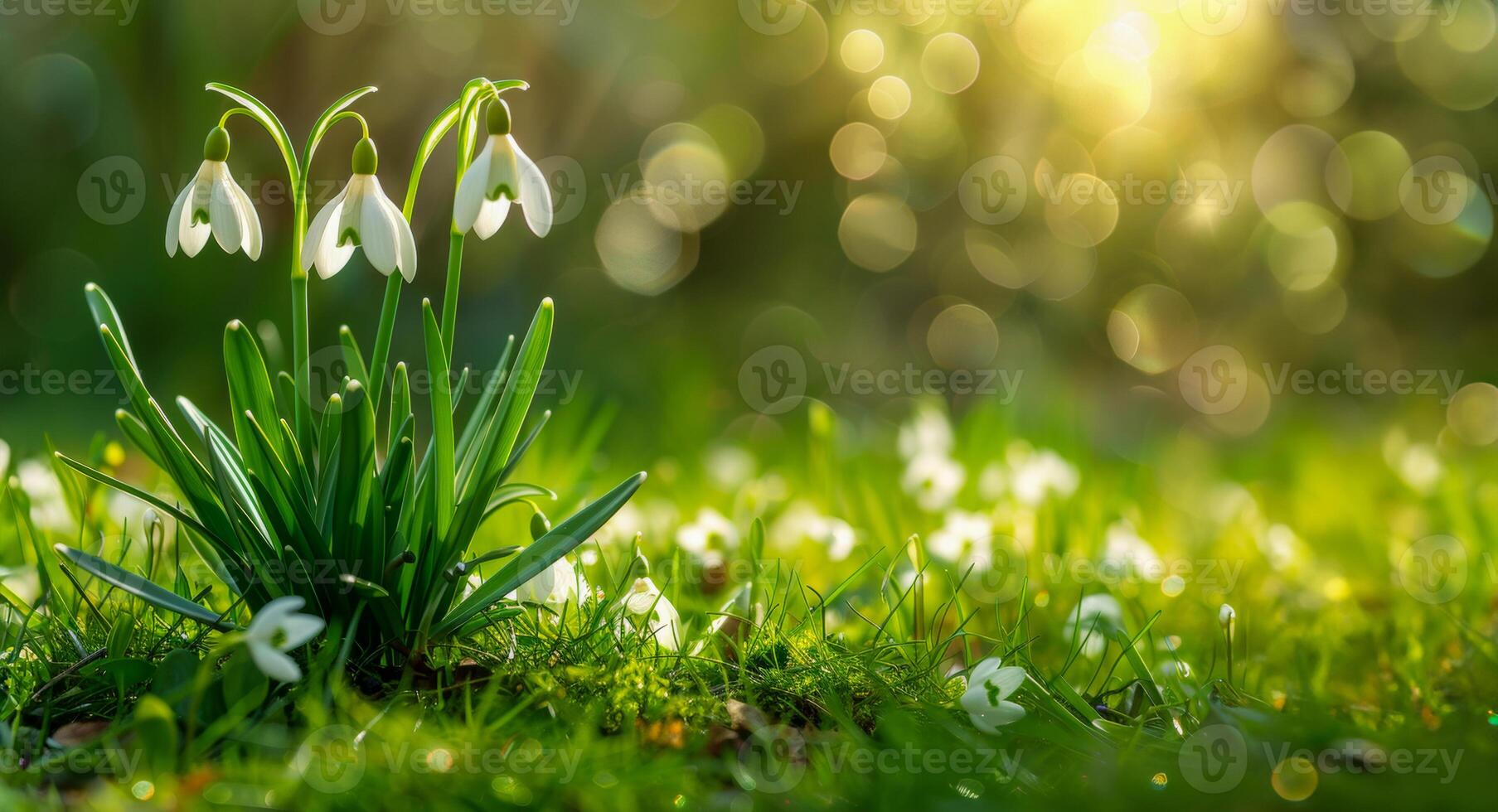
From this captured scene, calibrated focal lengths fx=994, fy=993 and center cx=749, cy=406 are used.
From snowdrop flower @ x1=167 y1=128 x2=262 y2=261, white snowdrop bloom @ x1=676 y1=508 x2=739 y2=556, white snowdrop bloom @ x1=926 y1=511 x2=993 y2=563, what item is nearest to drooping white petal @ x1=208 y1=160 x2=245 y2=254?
snowdrop flower @ x1=167 y1=128 x2=262 y2=261

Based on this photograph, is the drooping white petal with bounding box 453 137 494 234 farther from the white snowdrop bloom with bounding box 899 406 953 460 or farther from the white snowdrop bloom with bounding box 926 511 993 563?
the white snowdrop bloom with bounding box 899 406 953 460

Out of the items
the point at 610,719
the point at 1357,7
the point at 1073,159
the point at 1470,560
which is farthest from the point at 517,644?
the point at 1357,7

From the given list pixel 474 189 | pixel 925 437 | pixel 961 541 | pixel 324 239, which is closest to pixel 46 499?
pixel 324 239

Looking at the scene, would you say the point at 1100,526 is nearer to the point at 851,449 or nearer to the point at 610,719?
the point at 851,449

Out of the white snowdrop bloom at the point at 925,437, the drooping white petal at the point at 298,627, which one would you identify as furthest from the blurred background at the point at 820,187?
the drooping white petal at the point at 298,627

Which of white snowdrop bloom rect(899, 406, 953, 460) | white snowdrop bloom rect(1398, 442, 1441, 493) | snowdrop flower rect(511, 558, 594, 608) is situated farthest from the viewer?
white snowdrop bloom rect(1398, 442, 1441, 493)

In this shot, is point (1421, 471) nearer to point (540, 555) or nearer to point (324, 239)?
point (540, 555)
